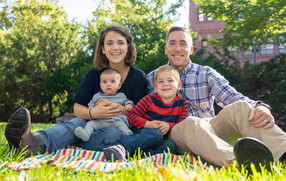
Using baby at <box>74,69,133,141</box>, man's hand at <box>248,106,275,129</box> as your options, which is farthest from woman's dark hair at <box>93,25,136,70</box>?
man's hand at <box>248,106,275,129</box>

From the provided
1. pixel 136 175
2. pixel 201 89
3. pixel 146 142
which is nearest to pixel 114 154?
pixel 146 142

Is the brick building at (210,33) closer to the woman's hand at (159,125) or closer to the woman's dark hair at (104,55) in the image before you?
the woman's dark hair at (104,55)

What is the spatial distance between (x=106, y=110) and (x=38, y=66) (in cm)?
1581

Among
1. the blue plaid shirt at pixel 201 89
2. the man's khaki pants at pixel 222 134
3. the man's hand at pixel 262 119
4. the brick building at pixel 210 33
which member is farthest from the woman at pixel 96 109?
the brick building at pixel 210 33

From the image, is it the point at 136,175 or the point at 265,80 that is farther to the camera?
the point at 265,80

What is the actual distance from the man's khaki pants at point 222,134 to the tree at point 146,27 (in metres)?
10.6

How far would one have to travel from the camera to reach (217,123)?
9.00 feet

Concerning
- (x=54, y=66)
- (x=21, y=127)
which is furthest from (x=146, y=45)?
(x=21, y=127)

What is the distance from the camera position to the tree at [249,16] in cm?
1152

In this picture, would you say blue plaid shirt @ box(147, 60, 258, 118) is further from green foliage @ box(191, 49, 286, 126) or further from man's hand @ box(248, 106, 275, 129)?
green foliage @ box(191, 49, 286, 126)

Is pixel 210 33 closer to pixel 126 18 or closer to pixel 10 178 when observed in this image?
pixel 126 18

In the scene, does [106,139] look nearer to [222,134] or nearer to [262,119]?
[222,134]

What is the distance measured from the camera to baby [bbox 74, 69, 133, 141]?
3.13m

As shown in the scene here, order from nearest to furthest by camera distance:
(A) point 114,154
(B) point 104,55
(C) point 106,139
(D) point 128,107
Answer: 1. (A) point 114,154
2. (C) point 106,139
3. (D) point 128,107
4. (B) point 104,55
